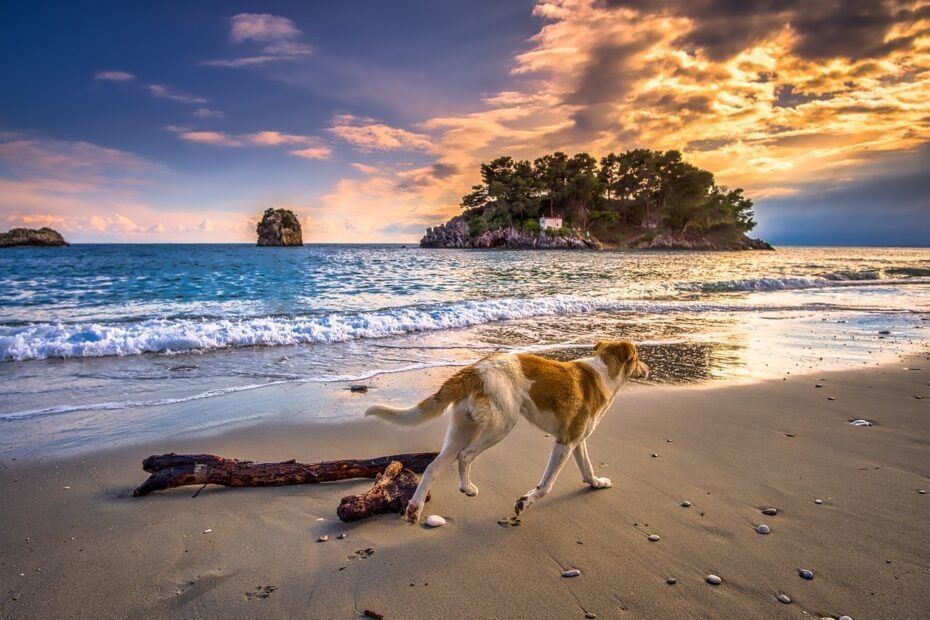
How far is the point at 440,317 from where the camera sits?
14.0 metres

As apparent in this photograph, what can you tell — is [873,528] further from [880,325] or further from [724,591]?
[880,325]

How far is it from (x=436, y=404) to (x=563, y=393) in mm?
1035

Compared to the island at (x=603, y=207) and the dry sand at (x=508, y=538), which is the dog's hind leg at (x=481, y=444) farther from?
the island at (x=603, y=207)

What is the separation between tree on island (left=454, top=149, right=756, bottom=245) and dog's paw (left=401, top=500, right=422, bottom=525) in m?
113

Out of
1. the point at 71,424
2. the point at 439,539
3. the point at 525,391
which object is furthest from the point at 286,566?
the point at 71,424

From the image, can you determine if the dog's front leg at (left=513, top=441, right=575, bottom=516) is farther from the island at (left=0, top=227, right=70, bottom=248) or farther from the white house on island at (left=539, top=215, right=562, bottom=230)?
the island at (left=0, top=227, right=70, bottom=248)

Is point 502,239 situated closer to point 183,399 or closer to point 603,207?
point 603,207

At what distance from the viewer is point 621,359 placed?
424cm

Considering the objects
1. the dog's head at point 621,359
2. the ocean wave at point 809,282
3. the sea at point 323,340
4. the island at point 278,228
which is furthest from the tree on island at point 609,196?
the dog's head at point 621,359

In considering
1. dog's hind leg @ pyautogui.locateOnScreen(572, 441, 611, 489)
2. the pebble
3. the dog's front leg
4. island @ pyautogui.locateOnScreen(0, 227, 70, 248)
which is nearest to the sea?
the pebble

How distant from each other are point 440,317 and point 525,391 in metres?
10.4

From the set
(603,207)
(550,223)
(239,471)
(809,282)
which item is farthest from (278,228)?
(239,471)

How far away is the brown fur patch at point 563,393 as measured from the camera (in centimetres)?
366

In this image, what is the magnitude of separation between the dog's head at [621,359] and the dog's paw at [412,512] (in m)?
2.05
